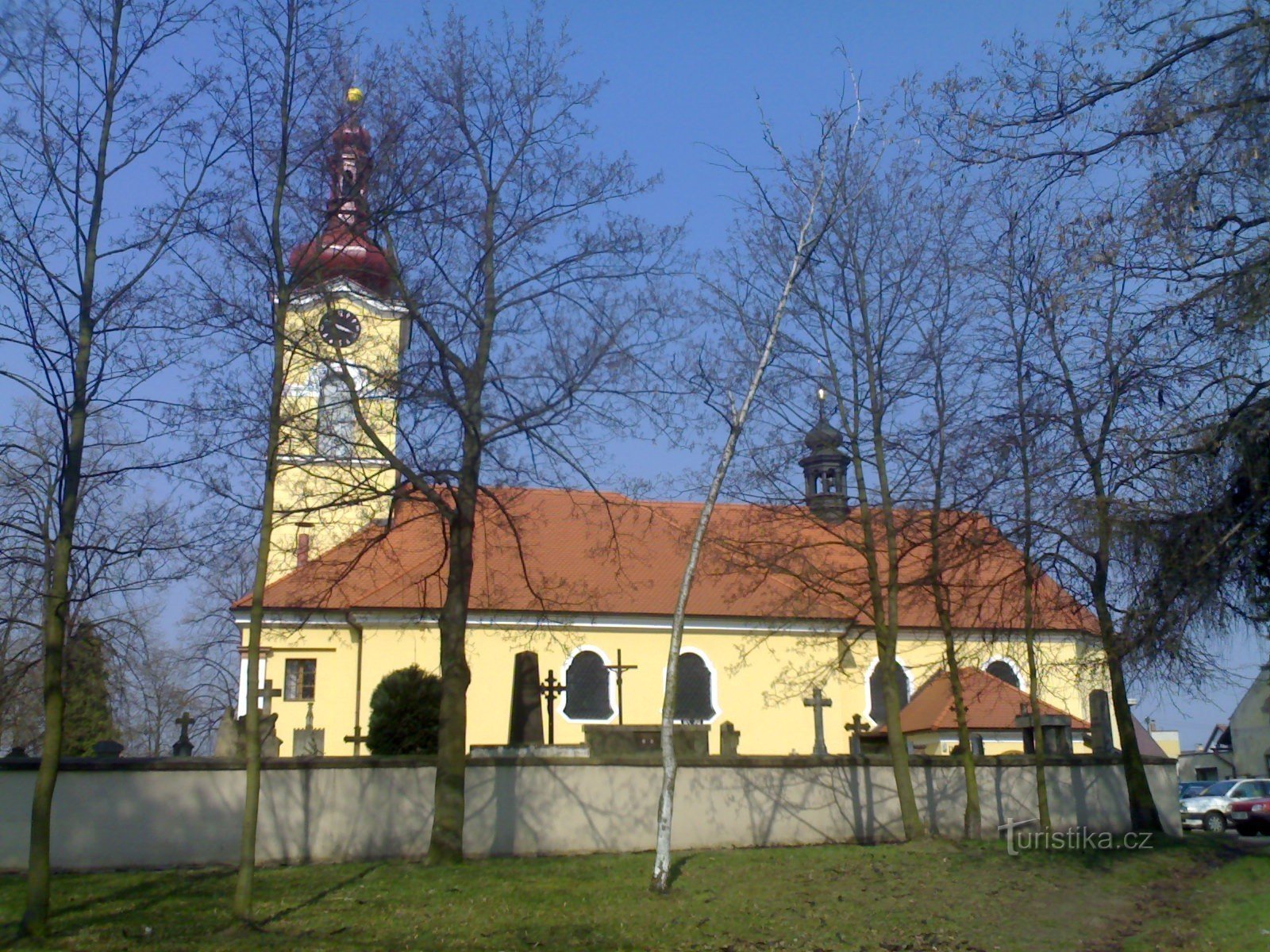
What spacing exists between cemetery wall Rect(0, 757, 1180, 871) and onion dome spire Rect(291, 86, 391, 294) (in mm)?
7383

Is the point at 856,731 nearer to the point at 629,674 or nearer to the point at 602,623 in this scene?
the point at 629,674

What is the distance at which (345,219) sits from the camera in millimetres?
12617

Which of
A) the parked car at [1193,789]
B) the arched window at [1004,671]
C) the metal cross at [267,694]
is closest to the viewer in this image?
the metal cross at [267,694]

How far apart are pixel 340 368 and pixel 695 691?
67.7ft

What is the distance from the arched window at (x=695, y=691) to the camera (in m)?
32.5

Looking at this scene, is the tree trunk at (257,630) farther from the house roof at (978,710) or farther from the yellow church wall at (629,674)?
the house roof at (978,710)

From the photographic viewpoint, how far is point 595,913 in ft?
38.8

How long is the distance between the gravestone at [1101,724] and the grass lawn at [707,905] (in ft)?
18.3

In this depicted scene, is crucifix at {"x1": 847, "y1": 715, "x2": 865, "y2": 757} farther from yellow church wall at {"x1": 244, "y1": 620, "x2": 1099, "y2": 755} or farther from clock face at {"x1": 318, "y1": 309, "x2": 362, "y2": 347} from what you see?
clock face at {"x1": 318, "y1": 309, "x2": 362, "y2": 347}

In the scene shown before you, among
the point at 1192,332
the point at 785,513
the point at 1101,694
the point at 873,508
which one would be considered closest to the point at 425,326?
the point at 785,513

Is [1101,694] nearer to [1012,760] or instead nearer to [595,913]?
[1012,760]

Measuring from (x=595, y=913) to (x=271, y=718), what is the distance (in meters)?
9.99

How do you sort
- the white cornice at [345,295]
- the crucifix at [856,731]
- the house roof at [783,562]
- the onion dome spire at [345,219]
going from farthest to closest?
the crucifix at [856,731] → the house roof at [783,562] → the white cornice at [345,295] → the onion dome spire at [345,219]

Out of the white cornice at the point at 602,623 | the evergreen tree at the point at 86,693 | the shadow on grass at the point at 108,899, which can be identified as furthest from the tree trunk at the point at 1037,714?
the evergreen tree at the point at 86,693
